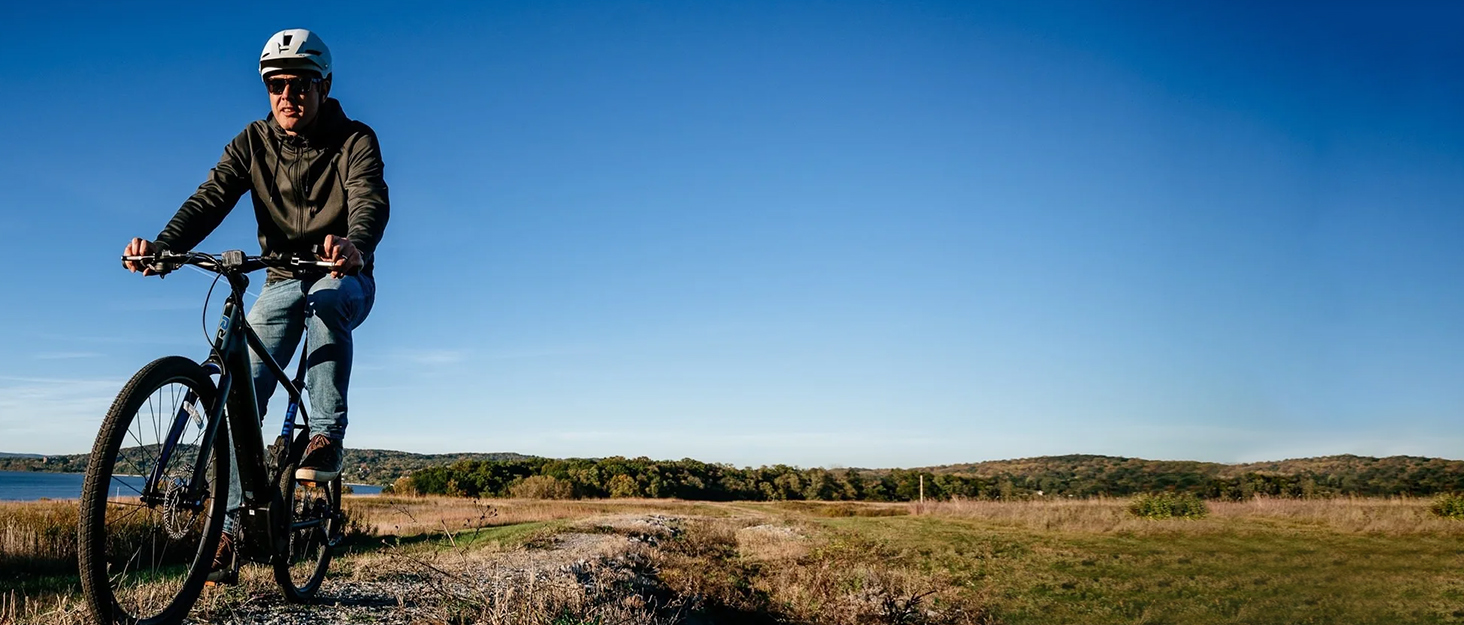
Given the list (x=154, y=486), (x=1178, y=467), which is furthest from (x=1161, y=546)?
(x=154, y=486)

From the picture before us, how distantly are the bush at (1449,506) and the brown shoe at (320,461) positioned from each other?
2091cm

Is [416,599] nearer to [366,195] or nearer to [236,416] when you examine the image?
[236,416]

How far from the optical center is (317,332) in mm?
3340

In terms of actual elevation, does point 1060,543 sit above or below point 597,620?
below

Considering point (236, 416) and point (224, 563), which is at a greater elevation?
point (236, 416)

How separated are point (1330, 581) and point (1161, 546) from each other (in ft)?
14.4

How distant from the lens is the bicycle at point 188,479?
227 cm

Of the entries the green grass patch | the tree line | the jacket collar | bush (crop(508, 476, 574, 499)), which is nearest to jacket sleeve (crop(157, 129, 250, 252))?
the jacket collar

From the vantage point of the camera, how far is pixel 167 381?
8.01 feet

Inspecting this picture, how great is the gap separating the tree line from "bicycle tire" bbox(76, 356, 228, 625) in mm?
17772

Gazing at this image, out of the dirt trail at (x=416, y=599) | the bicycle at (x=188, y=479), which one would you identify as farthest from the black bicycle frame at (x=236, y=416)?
the dirt trail at (x=416, y=599)

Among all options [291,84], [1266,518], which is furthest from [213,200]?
→ [1266,518]

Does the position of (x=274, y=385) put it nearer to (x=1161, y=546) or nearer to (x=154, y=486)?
(x=154, y=486)

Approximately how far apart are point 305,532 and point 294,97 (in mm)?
2171
